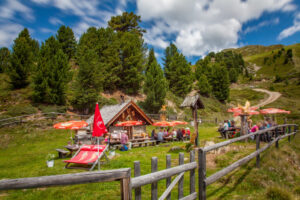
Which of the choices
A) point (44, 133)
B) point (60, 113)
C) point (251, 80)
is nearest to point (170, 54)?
point (60, 113)

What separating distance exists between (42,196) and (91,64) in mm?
24410

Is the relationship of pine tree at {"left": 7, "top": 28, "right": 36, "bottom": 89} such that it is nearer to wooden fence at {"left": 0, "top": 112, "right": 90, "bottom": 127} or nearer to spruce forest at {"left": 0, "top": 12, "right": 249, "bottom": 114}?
spruce forest at {"left": 0, "top": 12, "right": 249, "bottom": 114}

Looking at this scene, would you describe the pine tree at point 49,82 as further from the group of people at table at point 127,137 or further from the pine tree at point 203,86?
the pine tree at point 203,86

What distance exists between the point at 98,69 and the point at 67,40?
14212 millimetres

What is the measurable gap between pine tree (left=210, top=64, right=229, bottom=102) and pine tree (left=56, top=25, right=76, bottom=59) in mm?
36576

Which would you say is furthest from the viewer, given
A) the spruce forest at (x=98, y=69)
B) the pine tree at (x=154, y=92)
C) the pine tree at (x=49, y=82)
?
the pine tree at (x=154, y=92)

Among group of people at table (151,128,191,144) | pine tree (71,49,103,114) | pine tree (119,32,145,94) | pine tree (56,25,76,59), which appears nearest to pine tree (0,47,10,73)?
pine tree (56,25,76,59)

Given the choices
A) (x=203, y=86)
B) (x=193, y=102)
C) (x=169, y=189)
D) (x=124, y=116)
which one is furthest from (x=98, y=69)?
(x=169, y=189)

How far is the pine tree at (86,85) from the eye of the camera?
2603cm

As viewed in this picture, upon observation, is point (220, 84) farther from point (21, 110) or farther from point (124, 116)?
point (21, 110)

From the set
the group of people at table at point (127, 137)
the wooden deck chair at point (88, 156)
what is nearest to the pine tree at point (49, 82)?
the group of people at table at point (127, 137)

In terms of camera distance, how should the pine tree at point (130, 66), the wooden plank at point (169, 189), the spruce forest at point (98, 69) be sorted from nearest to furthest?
the wooden plank at point (169, 189)
the spruce forest at point (98, 69)
the pine tree at point (130, 66)

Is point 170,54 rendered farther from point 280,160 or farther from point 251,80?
point 251,80

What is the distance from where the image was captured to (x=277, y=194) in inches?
173
